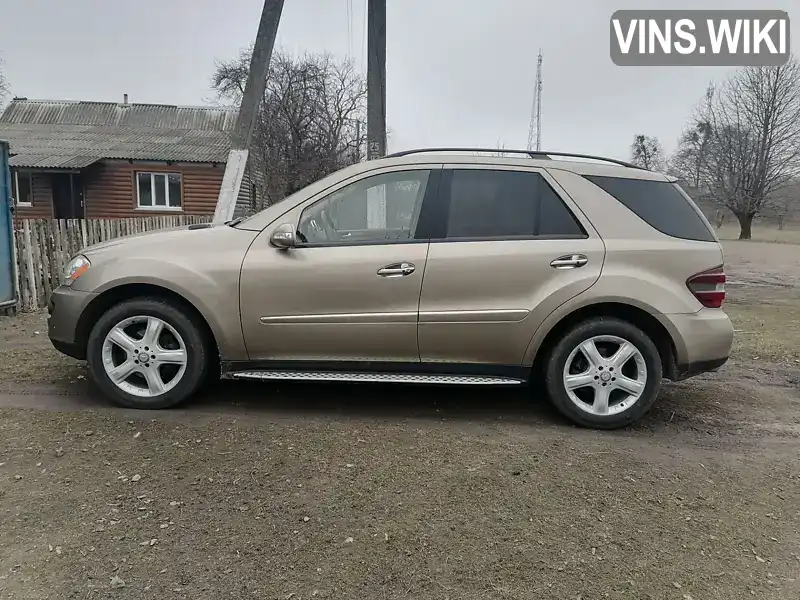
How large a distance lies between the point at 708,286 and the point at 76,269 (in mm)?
4163

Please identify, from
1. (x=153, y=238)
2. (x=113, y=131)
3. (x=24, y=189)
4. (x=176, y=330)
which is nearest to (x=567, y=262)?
(x=176, y=330)

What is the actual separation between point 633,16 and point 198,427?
1174 cm

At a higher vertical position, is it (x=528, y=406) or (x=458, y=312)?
(x=458, y=312)

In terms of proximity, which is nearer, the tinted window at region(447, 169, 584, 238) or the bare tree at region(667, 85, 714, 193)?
the tinted window at region(447, 169, 584, 238)

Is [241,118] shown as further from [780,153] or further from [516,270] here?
[780,153]

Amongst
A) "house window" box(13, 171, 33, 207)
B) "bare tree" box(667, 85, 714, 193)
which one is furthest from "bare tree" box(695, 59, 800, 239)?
"house window" box(13, 171, 33, 207)

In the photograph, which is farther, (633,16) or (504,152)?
(633,16)

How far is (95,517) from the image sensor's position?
2.60m

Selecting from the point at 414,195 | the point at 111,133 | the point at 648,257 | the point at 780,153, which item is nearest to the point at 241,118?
the point at 414,195

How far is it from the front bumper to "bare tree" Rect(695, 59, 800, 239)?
45.9 meters

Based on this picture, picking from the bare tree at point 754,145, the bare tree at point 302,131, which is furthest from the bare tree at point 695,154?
the bare tree at point 302,131

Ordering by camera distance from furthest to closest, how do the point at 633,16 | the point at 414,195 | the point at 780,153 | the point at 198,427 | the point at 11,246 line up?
the point at 780,153 → the point at 633,16 → the point at 11,246 → the point at 414,195 → the point at 198,427

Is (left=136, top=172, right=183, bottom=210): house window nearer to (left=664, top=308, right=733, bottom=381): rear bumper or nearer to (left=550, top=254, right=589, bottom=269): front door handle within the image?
(left=550, top=254, right=589, bottom=269): front door handle

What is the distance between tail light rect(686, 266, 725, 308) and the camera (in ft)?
12.2
